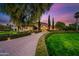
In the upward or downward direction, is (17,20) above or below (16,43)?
above

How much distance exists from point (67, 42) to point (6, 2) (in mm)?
694

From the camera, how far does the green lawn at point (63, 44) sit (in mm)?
1869

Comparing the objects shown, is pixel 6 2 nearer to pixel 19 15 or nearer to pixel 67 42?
pixel 19 15

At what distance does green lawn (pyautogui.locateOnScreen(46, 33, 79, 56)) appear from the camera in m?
1.87

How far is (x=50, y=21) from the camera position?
1908 millimetres

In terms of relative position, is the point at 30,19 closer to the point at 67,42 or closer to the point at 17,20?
the point at 17,20

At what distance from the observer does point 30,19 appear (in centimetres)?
196

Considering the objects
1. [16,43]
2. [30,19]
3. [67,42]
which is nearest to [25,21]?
[30,19]

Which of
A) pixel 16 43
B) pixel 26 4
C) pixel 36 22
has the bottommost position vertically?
pixel 16 43

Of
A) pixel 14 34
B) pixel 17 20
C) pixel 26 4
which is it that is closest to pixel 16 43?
pixel 14 34

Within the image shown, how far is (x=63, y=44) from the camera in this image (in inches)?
74.6

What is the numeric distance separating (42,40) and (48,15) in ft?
0.81

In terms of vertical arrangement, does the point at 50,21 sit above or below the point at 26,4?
below

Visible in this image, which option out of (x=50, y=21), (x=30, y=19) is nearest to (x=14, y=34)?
(x=30, y=19)
